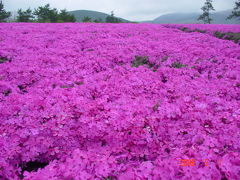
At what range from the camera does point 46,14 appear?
159 ft

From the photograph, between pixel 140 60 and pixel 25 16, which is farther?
pixel 25 16

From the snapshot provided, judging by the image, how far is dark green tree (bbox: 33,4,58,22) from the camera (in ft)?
155

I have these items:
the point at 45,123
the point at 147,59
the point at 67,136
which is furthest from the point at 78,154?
the point at 147,59

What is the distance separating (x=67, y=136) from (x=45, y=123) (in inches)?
21.6

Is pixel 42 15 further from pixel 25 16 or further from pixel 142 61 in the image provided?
pixel 142 61

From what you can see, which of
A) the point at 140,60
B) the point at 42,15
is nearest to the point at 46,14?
the point at 42,15

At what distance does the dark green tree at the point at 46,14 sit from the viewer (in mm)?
47250

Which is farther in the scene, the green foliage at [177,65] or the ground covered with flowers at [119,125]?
the green foliage at [177,65]

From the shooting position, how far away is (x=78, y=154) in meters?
3.26

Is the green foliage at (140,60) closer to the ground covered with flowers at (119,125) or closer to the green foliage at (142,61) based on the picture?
the green foliage at (142,61)
